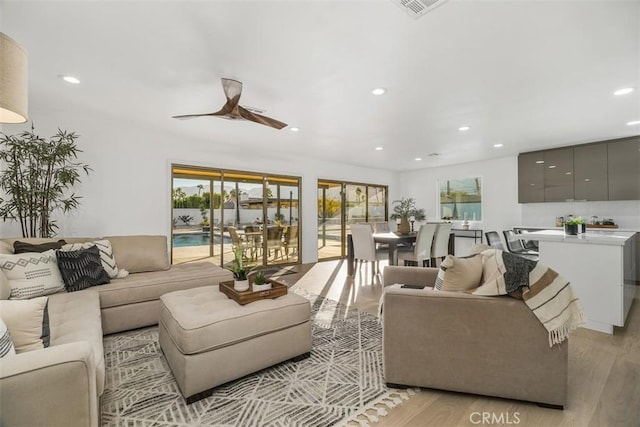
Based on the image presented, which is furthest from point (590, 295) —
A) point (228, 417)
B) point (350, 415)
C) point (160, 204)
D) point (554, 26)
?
point (160, 204)

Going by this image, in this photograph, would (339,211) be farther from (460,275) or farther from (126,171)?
(460,275)

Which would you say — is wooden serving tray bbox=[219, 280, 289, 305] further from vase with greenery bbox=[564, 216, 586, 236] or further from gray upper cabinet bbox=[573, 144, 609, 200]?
gray upper cabinet bbox=[573, 144, 609, 200]

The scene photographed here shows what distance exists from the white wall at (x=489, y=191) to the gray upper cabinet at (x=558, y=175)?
662 mm

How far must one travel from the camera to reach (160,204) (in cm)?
437

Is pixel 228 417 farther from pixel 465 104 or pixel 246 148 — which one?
pixel 246 148

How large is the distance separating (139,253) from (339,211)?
183 inches

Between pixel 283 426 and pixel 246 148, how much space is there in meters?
4.67

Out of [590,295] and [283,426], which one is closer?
[283,426]

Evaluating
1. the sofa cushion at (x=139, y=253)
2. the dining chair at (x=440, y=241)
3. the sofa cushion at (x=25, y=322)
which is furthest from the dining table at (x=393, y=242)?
the sofa cushion at (x=25, y=322)

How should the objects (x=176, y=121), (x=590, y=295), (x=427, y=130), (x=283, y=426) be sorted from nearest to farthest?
(x=283, y=426), (x=590, y=295), (x=176, y=121), (x=427, y=130)

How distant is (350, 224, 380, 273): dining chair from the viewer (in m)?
4.57

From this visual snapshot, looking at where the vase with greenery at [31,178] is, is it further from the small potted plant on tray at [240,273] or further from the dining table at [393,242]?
the dining table at [393,242]

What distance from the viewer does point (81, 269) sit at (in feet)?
8.23

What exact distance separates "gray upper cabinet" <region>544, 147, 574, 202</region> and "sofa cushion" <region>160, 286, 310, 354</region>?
571 centimetres
